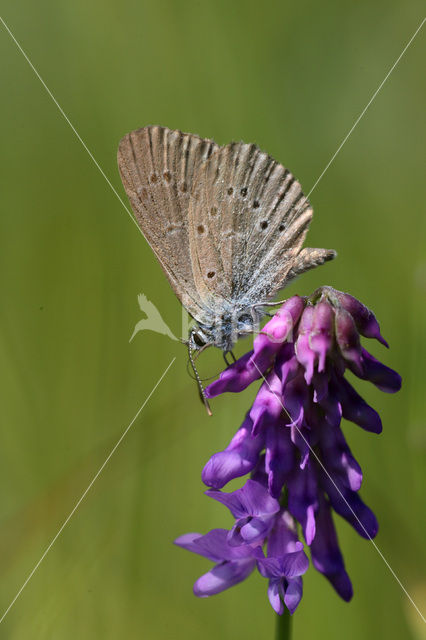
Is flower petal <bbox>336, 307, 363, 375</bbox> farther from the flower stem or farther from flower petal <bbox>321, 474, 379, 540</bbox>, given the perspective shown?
the flower stem

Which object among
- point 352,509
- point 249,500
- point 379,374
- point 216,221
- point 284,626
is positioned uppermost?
point 216,221

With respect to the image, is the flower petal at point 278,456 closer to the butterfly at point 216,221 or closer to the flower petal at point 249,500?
the flower petal at point 249,500

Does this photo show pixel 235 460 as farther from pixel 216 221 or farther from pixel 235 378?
pixel 216 221

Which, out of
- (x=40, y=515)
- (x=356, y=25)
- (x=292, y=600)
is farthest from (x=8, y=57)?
(x=292, y=600)

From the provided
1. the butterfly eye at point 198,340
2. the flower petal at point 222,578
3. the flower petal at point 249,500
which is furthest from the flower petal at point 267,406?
the butterfly eye at point 198,340

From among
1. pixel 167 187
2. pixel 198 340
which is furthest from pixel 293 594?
pixel 167 187

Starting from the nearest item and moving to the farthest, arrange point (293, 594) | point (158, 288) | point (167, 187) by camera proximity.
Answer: point (293, 594) < point (167, 187) < point (158, 288)
